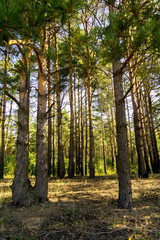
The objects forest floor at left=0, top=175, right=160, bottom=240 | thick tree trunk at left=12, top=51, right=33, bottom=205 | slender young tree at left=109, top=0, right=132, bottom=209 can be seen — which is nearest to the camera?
forest floor at left=0, top=175, right=160, bottom=240

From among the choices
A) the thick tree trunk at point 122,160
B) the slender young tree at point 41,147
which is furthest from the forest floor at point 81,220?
the slender young tree at point 41,147

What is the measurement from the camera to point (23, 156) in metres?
3.71

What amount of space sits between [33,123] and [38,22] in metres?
20.3

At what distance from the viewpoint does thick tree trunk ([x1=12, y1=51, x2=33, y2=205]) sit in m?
3.53

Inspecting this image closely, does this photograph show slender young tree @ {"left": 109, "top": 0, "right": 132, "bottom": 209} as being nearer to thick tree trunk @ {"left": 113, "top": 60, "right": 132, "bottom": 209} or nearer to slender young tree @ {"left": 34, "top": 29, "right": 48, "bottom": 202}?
thick tree trunk @ {"left": 113, "top": 60, "right": 132, "bottom": 209}

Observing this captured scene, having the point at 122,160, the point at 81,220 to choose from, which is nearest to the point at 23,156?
the point at 81,220

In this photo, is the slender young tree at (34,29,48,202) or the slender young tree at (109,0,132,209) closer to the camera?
the slender young tree at (109,0,132,209)

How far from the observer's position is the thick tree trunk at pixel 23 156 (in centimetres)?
353

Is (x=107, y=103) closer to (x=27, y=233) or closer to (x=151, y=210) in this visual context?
(x=151, y=210)

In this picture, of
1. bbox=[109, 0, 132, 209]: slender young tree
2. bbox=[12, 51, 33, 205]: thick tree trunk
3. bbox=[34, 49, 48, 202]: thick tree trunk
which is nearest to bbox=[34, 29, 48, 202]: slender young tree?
bbox=[34, 49, 48, 202]: thick tree trunk

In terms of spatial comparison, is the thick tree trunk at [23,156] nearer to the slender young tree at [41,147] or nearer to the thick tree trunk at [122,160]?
the slender young tree at [41,147]

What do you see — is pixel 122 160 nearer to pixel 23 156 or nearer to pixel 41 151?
pixel 41 151

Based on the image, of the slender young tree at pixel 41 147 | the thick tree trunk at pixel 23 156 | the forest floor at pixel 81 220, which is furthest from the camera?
the slender young tree at pixel 41 147

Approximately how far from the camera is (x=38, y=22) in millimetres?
2229
